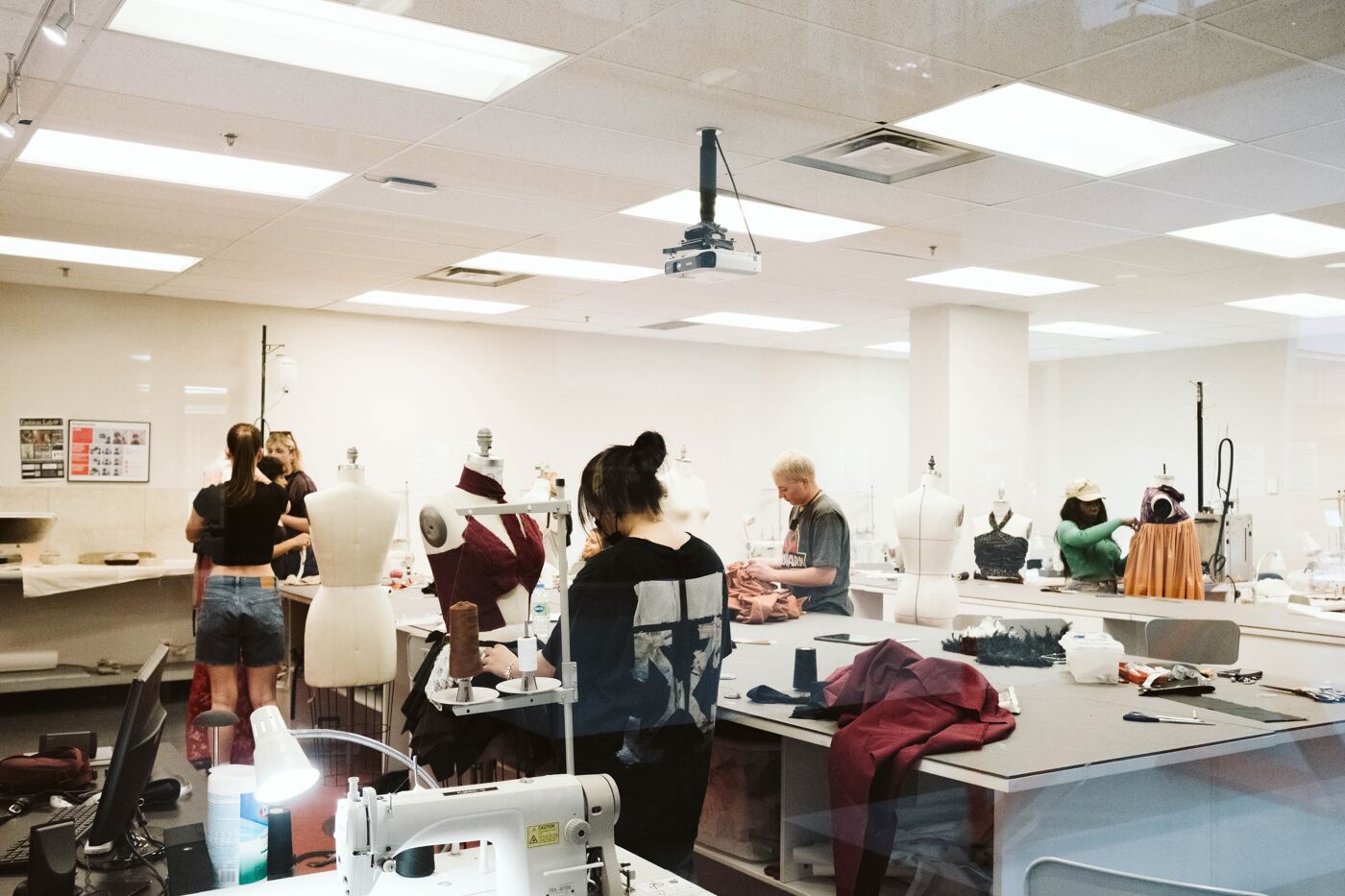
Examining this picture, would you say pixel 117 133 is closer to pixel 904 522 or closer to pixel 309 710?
pixel 309 710

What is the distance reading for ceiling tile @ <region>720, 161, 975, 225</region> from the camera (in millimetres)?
3357

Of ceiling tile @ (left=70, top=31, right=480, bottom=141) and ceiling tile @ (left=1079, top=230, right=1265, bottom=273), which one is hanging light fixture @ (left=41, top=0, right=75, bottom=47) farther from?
ceiling tile @ (left=1079, top=230, right=1265, bottom=273)

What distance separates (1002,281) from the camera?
3604 millimetres

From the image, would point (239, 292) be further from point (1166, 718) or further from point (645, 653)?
point (1166, 718)

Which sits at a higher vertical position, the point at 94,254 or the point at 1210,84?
the point at 1210,84

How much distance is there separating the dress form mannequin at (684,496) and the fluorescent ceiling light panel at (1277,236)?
1610 millimetres

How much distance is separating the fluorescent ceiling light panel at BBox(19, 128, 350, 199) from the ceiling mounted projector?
1270mm

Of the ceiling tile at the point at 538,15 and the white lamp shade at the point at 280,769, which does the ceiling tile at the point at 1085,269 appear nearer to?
the ceiling tile at the point at 538,15

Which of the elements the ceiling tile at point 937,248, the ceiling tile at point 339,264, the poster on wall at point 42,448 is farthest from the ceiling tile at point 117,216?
the ceiling tile at point 937,248

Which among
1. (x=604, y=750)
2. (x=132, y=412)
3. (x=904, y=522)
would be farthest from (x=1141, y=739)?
(x=132, y=412)

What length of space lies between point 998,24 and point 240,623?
272cm

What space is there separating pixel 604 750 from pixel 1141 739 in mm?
1297

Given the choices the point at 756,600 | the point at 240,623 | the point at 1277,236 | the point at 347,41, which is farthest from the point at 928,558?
the point at 347,41

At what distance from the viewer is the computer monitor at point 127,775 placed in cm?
177
